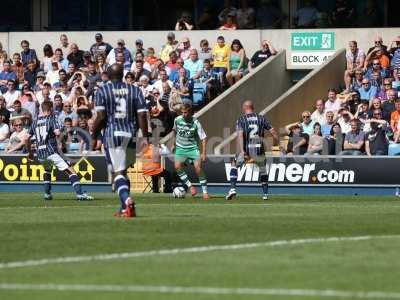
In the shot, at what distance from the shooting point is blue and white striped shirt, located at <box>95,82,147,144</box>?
17.1 metres

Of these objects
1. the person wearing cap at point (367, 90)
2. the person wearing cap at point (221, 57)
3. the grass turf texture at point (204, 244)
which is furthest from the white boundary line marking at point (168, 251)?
the person wearing cap at point (221, 57)

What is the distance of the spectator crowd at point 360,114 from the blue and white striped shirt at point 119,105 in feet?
40.9

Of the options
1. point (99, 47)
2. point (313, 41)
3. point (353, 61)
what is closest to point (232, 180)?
point (353, 61)

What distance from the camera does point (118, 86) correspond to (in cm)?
1716

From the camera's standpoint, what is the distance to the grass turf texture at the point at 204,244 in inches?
420

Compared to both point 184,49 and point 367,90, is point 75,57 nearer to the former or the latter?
point 184,49

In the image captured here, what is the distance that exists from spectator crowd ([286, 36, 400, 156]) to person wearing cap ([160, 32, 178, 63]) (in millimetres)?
4613

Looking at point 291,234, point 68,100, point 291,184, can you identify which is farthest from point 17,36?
point 291,234

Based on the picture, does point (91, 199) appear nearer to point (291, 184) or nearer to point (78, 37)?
point (291, 184)

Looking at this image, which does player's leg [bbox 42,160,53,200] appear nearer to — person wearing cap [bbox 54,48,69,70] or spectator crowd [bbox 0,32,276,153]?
spectator crowd [bbox 0,32,276,153]

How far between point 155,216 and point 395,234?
4.14m

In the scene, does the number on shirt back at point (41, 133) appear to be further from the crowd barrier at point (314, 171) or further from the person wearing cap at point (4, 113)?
the person wearing cap at point (4, 113)

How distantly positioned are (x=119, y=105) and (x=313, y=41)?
18.8 m

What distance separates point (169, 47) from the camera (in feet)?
115
